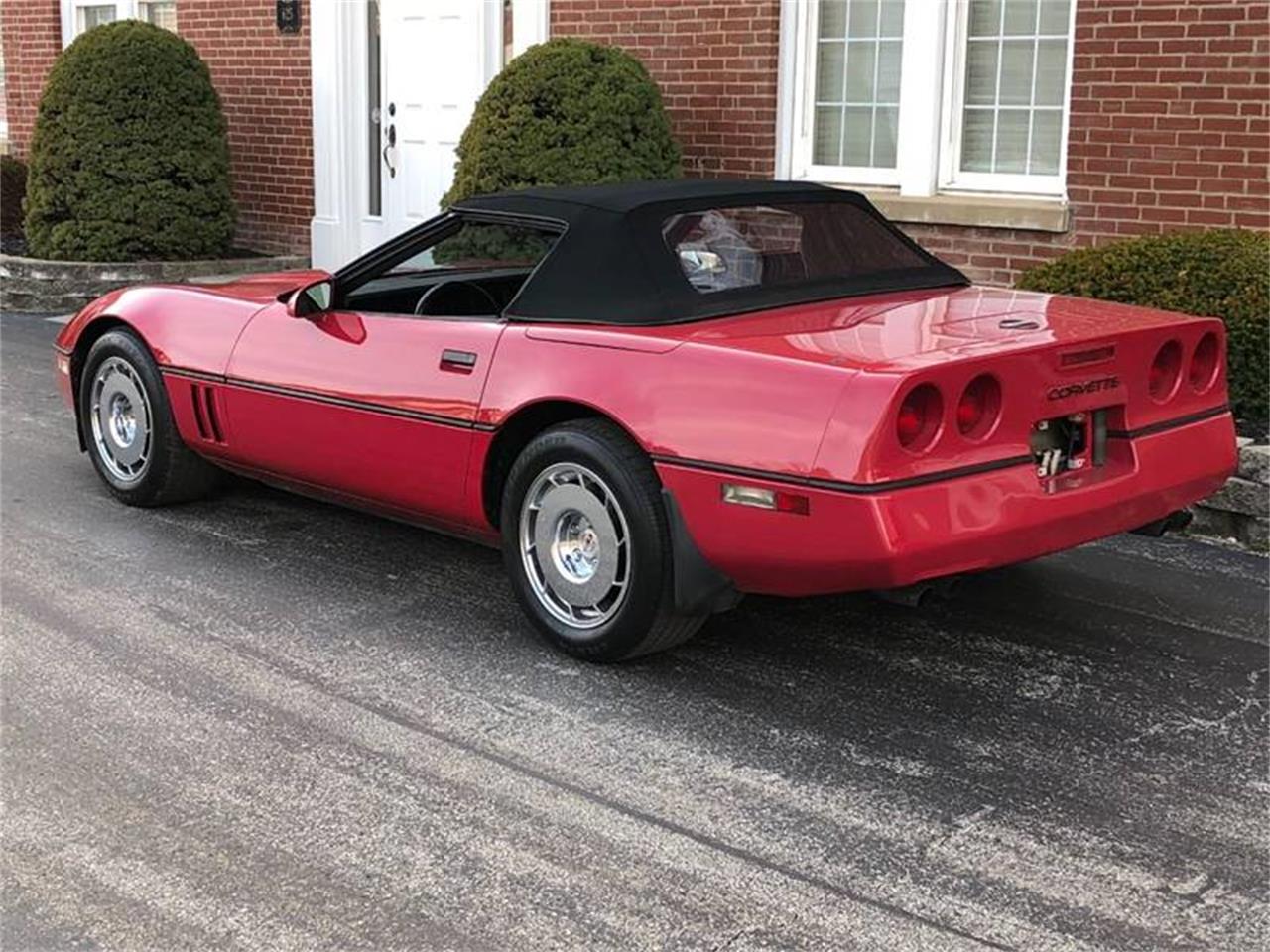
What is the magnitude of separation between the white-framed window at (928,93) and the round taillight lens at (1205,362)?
3786 millimetres

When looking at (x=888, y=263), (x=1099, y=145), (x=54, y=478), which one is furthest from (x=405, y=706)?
(x=1099, y=145)

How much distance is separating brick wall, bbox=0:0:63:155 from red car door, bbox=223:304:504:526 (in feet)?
35.7

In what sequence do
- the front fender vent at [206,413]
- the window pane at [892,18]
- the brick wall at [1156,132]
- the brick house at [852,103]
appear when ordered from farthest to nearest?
the window pane at [892,18] < the brick house at [852,103] < the brick wall at [1156,132] < the front fender vent at [206,413]

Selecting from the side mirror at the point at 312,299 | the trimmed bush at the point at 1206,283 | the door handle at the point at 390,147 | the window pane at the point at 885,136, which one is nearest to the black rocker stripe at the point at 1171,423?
the trimmed bush at the point at 1206,283

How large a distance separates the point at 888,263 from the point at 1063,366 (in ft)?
3.71

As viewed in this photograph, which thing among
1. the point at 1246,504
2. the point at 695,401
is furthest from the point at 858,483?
the point at 1246,504

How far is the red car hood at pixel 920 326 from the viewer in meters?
4.12

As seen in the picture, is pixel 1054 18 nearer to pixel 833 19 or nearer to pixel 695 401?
pixel 833 19

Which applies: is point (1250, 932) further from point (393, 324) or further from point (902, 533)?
point (393, 324)

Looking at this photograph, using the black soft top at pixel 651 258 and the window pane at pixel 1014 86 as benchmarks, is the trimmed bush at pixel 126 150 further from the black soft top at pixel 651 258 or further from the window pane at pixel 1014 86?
the black soft top at pixel 651 258

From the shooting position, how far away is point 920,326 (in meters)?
4.45

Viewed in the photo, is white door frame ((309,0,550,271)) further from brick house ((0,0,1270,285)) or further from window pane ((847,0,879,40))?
window pane ((847,0,879,40))

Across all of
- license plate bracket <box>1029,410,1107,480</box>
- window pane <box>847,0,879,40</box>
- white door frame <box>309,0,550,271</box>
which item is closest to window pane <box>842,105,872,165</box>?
window pane <box>847,0,879,40</box>

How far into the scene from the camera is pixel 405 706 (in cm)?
434
